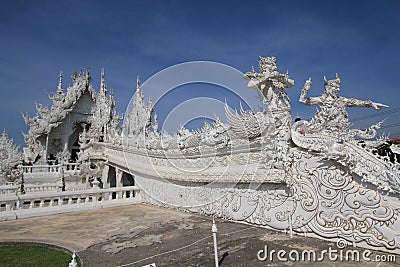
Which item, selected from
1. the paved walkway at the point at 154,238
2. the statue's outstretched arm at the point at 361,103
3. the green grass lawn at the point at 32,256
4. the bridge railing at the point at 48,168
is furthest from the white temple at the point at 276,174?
the bridge railing at the point at 48,168

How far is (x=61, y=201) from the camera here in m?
7.80

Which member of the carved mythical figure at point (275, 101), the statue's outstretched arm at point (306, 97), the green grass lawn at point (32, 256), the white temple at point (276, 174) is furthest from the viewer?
the carved mythical figure at point (275, 101)

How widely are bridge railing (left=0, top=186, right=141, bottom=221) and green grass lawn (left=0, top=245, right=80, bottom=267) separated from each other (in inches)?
104

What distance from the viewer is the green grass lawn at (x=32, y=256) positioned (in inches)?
149

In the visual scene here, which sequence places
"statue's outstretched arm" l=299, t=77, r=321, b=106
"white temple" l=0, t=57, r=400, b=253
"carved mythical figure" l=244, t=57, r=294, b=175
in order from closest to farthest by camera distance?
"white temple" l=0, t=57, r=400, b=253
"statue's outstretched arm" l=299, t=77, r=321, b=106
"carved mythical figure" l=244, t=57, r=294, b=175

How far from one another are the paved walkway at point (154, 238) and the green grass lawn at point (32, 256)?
0.20 meters

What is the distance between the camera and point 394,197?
369cm

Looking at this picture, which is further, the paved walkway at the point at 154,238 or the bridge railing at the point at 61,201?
the bridge railing at the point at 61,201

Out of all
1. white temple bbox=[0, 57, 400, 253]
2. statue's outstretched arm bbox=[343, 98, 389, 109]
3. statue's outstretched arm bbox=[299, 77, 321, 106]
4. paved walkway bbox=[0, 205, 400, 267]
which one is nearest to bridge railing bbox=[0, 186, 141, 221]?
white temple bbox=[0, 57, 400, 253]

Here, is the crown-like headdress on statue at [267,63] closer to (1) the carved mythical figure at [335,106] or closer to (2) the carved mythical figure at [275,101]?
(2) the carved mythical figure at [275,101]

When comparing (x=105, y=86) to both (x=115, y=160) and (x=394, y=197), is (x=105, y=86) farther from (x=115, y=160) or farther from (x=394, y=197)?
(x=394, y=197)

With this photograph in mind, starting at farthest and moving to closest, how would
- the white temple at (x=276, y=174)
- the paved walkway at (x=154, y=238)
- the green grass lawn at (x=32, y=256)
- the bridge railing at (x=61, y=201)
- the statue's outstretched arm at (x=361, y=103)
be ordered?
1. the bridge railing at (x=61, y=201)
2. the statue's outstretched arm at (x=361, y=103)
3. the white temple at (x=276, y=174)
4. the green grass lawn at (x=32, y=256)
5. the paved walkway at (x=154, y=238)

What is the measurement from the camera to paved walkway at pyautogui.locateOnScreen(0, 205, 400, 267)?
3635mm

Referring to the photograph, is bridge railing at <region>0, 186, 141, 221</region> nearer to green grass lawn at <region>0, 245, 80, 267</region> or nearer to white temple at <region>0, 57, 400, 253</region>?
white temple at <region>0, 57, 400, 253</region>
